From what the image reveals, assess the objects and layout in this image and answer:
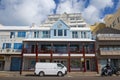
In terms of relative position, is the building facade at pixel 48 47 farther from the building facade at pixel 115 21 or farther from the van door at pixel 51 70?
the building facade at pixel 115 21

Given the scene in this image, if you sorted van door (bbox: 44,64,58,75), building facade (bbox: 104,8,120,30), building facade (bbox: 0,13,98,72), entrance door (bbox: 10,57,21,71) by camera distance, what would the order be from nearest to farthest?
van door (bbox: 44,64,58,75), building facade (bbox: 0,13,98,72), entrance door (bbox: 10,57,21,71), building facade (bbox: 104,8,120,30)

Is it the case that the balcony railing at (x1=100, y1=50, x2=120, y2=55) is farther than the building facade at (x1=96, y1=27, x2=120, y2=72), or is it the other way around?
the building facade at (x1=96, y1=27, x2=120, y2=72)

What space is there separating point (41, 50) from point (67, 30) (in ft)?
25.4

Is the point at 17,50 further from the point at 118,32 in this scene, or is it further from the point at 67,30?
the point at 118,32

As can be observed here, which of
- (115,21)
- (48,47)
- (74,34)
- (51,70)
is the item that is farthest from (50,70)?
(115,21)

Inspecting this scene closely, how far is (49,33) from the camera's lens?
4519 cm

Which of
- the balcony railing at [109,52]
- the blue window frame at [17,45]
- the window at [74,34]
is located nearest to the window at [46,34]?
the window at [74,34]

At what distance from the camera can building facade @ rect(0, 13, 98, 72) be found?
39844mm

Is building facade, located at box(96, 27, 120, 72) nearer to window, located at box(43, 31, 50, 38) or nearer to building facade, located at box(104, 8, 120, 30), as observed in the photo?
building facade, located at box(104, 8, 120, 30)

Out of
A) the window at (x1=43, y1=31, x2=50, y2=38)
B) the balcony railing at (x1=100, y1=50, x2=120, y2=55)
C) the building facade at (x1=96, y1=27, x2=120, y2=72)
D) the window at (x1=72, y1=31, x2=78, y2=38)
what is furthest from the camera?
the window at (x1=72, y1=31, x2=78, y2=38)

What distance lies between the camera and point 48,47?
42.9 meters

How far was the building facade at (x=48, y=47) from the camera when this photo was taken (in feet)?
131

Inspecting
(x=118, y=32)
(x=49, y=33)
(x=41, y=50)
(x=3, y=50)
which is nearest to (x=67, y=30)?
(x=49, y=33)

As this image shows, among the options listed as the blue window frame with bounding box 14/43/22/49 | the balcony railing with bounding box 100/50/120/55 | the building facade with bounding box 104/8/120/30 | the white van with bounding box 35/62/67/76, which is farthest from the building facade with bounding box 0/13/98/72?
the building facade with bounding box 104/8/120/30
